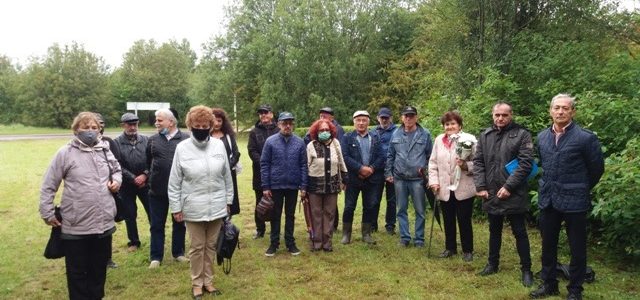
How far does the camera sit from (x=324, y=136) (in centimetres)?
611

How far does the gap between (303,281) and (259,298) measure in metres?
0.64

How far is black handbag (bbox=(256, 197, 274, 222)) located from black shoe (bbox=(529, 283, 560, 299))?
3.06m

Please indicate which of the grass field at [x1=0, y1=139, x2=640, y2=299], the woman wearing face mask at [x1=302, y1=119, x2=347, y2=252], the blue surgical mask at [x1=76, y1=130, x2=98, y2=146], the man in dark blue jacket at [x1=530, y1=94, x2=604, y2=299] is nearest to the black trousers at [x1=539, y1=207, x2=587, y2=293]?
the man in dark blue jacket at [x1=530, y1=94, x2=604, y2=299]

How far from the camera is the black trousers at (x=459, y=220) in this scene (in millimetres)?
5700

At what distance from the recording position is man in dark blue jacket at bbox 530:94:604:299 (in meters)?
4.13

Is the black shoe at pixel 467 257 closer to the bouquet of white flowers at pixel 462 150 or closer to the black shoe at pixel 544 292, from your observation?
the bouquet of white flowers at pixel 462 150

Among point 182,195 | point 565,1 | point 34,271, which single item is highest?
point 565,1

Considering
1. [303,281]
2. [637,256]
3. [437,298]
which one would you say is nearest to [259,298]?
[303,281]

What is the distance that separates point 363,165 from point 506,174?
7.54ft

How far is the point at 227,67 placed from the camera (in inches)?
1264

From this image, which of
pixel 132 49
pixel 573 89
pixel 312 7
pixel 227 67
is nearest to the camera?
pixel 573 89

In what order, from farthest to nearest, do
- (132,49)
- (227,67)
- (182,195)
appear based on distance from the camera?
(132,49) → (227,67) → (182,195)

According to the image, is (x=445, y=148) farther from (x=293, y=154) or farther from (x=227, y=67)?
(x=227, y=67)

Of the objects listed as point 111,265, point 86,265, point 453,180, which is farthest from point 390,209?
point 86,265
